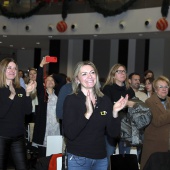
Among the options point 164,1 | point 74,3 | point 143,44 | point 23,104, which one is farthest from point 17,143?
point 143,44

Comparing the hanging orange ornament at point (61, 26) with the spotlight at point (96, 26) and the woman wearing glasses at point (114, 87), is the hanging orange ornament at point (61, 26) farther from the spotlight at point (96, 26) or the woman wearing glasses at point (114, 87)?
the woman wearing glasses at point (114, 87)

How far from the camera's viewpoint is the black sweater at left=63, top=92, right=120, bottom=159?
263 centimetres

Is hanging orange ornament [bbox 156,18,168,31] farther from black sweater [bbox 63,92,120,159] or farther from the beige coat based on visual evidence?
black sweater [bbox 63,92,120,159]

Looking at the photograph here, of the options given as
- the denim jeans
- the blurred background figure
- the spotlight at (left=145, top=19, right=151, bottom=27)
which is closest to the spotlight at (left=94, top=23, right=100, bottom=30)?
the spotlight at (left=145, top=19, right=151, bottom=27)

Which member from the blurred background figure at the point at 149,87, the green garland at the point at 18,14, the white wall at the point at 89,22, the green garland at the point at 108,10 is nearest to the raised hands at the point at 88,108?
the blurred background figure at the point at 149,87

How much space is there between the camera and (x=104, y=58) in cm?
1661

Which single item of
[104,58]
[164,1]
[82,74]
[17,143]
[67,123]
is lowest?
[17,143]

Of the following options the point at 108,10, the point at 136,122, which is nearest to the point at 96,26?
the point at 108,10

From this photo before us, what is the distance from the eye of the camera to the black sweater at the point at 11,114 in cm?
360

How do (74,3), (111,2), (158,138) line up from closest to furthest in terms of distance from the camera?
(158,138)
(111,2)
(74,3)

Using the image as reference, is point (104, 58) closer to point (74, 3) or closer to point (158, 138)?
point (74, 3)

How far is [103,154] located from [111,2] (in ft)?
36.1

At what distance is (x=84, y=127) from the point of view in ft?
8.83

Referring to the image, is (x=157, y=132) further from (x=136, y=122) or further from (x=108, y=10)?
(x=108, y=10)
